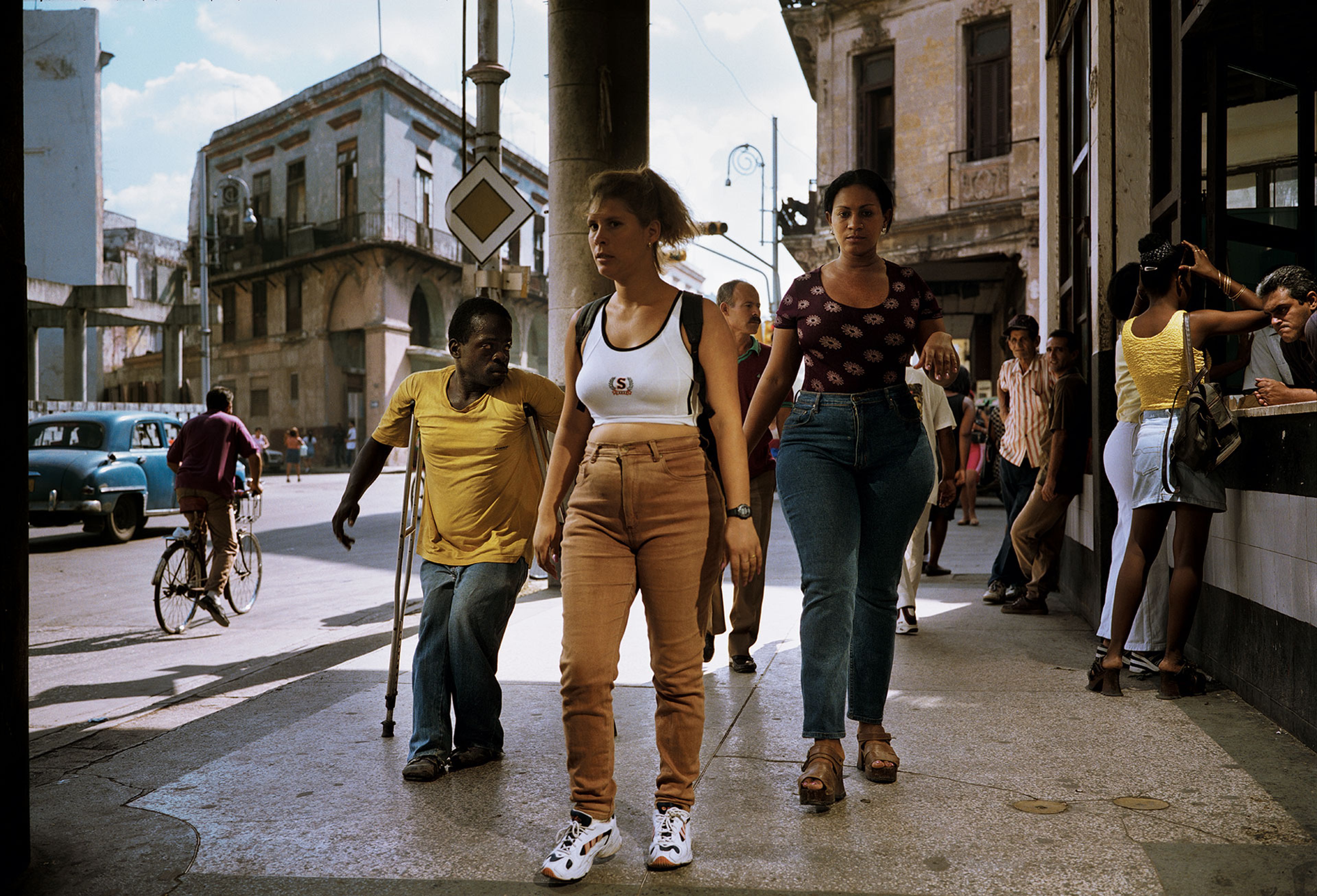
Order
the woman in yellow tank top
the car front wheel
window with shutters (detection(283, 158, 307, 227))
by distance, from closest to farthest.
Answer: the woman in yellow tank top
the car front wheel
window with shutters (detection(283, 158, 307, 227))

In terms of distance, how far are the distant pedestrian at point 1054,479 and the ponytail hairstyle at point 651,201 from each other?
4.15 metres

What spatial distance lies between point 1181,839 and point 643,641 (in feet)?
11.8

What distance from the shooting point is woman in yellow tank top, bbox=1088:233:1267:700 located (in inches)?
183

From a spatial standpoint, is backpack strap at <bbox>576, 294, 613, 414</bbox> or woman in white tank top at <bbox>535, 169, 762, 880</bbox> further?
backpack strap at <bbox>576, 294, 613, 414</bbox>

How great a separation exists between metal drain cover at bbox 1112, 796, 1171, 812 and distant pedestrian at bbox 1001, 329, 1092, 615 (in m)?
3.59

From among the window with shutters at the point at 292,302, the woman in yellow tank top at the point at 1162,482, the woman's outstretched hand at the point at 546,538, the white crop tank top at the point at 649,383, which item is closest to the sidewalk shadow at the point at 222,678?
the woman's outstretched hand at the point at 546,538

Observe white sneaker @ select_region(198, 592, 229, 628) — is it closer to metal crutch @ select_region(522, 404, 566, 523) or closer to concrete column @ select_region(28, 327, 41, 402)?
metal crutch @ select_region(522, 404, 566, 523)

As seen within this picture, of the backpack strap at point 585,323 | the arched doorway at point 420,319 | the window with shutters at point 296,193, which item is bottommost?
the backpack strap at point 585,323

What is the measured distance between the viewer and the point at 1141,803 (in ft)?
11.1

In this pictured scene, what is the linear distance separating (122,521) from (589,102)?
31.2 ft

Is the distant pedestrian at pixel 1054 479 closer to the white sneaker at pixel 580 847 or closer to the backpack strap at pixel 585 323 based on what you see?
the backpack strap at pixel 585 323

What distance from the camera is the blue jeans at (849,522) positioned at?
3.48m

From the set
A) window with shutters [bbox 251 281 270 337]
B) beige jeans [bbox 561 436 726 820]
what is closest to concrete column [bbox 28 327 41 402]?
window with shutters [bbox 251 281 270 337]

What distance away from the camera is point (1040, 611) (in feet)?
23.5
